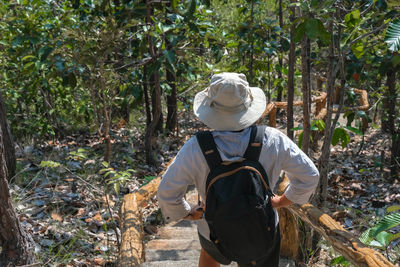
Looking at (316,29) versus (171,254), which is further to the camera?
(171,254)

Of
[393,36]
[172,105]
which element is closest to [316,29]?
[393,36]

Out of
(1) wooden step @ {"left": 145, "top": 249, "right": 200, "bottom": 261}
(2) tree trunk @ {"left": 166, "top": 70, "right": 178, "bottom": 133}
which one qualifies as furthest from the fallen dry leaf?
(2) tree trunk @ {"left": 166, "top": 70, "right": 178, "bottom": 133}

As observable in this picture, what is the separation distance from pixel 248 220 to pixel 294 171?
1.19 ft

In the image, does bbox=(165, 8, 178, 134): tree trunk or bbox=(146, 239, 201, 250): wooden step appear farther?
bbox=(165, 8, 178, 134): tree trunk

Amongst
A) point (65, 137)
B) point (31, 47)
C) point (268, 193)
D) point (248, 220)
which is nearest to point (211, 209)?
point (248, 220)

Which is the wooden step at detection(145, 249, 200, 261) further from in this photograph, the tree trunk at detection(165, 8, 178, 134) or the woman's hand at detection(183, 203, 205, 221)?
the tree trunk at detection(165, 8, 178, 134)

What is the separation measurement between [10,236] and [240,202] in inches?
70.9

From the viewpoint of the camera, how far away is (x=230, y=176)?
71.2 inches

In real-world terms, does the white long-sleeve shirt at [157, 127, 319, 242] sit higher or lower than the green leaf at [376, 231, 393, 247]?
higher

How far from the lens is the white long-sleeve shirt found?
1.88m

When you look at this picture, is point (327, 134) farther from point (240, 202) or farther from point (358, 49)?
point (240, 202)

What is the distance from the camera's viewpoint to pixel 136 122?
925cm

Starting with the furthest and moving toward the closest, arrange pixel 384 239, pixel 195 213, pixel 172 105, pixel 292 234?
1. pixel 172 105
2. pixel 292 234
3. pixel 384 239
4. pixel 195 213

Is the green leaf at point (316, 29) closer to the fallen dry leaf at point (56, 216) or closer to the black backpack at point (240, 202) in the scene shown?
the black backpack at point (240, 202)
